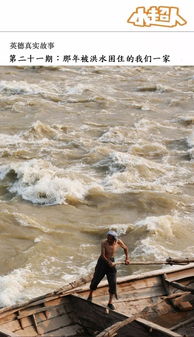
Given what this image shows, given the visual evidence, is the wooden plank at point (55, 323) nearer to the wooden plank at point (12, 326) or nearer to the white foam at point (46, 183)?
the wooden plank at point (12, 326)

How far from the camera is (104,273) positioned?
927cm

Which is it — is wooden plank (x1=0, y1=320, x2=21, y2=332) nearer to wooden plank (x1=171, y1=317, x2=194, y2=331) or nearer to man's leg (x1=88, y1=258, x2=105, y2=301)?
man's leg (x1=88, y1=258, x2=105, y2=301)

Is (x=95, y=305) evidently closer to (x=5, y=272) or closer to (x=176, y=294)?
(x=176, y=294)

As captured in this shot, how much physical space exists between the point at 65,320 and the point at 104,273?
3.56 ft

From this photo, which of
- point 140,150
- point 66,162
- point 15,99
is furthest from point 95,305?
point 15,99

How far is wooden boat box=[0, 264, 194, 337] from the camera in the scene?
8695 millimetres

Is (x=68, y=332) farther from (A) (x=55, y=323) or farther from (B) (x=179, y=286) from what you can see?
(B) (x=179, y=286)

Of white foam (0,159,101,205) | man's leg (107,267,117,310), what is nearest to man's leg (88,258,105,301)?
man's leg (107,267,117,310)

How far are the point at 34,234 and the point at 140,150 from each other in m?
8.14

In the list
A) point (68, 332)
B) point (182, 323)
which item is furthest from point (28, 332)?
point (182, 323)

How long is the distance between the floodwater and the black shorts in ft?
11.1

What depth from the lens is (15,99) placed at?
2831 cm

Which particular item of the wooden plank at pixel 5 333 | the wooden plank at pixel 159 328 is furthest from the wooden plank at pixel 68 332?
the wooden plank at pixel 159 328

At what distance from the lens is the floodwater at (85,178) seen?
45.8 feet
